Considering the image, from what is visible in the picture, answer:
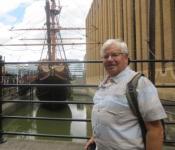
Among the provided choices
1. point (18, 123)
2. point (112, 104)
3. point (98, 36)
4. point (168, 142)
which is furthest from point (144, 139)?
point (98, 36)

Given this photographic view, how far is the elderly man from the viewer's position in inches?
88.9

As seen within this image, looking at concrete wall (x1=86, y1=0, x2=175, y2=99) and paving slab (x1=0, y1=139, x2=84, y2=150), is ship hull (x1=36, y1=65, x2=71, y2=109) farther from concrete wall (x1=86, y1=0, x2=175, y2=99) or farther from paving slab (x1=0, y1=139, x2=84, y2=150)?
paving slab (x1=0, y1=139, x2=84, y2=150)

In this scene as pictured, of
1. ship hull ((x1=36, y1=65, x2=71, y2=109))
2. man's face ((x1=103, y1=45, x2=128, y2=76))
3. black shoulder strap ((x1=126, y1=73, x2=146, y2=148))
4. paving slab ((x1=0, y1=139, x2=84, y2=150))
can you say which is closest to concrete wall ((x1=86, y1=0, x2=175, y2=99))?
ship hull ((x1=36, y1=65, x2=71, y2=109))

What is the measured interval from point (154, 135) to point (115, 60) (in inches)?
22.7

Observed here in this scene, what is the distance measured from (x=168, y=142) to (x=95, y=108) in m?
2.26

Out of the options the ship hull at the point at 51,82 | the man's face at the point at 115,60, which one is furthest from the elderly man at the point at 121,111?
the ship hull at the point at 51,82

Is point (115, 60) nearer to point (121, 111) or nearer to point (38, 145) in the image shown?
point (121, 111)

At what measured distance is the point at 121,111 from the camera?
7.59 ft

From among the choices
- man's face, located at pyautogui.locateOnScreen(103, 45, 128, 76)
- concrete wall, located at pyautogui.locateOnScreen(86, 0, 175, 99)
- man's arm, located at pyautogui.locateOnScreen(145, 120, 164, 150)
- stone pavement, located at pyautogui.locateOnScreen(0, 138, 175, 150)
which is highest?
concrete wall, located at pyautogui.locateOnScreen(86, 0, 175, 99)

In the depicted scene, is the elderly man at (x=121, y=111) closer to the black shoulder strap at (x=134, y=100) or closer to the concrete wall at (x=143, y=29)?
the black shoulder strap at (x=134, y=100)

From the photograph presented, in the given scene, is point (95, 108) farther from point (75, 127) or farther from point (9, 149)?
point (75, 127)

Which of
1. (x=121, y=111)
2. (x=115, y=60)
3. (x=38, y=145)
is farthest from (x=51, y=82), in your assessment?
(x=121, y=111)

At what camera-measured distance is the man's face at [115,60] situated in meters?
2.46

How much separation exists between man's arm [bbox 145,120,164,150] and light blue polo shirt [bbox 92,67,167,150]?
0.15 feet
